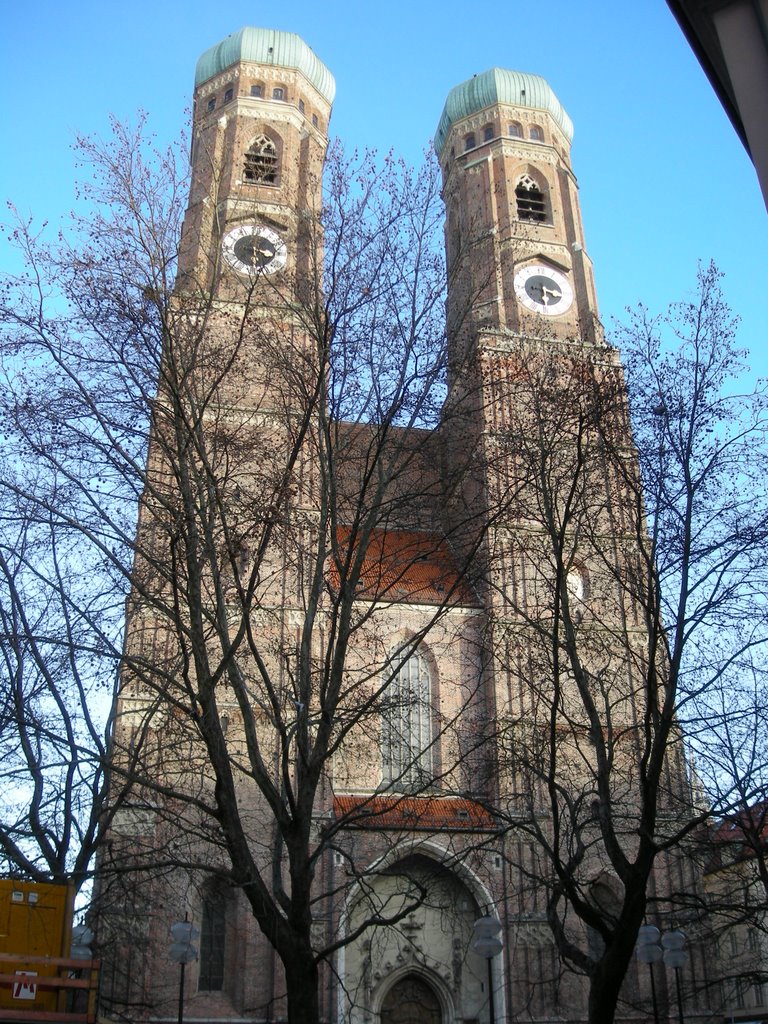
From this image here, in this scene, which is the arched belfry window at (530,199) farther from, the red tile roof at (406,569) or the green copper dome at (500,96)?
the red tile roof at (406,569)

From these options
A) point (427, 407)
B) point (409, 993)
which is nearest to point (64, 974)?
point (427, 407)

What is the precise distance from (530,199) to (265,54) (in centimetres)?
1080

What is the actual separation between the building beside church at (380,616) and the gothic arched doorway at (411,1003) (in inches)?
2.0

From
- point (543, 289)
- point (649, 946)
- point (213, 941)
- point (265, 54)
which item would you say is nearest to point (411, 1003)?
point (213, 941)

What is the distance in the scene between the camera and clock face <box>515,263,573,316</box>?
34.4 m

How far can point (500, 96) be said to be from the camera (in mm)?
39500

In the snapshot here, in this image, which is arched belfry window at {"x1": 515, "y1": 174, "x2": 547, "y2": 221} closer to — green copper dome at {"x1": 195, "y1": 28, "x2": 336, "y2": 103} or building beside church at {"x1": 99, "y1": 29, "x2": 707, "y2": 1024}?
building beside church at {"x1": 99, "y1": 29, "x2": 707, "y2": 1024}

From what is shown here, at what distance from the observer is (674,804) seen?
685 inches

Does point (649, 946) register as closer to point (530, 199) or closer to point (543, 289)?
point (543, 289)

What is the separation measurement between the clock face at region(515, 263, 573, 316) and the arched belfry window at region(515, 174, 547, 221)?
2704 mm

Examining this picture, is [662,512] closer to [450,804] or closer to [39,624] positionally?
[39,624]

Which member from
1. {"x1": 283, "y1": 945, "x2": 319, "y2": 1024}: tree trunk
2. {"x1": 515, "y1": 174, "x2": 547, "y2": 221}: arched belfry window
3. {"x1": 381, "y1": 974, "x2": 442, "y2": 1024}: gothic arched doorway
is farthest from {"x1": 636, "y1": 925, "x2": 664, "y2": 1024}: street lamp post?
{"x1": 515, "y1": 174, "x2": 547, "y2": 221}: arched belfry window

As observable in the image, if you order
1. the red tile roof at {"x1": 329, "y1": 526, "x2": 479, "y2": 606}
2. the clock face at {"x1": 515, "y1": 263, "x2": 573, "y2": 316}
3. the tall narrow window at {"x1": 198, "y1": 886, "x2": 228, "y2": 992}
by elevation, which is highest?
the clock face at {"x1": 515, "y1": 263, "x2": 573, "y2": 316}

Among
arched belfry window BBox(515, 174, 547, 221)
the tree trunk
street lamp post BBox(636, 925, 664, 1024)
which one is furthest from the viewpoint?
arched belfry window BBox(515, 174, 547, 221)
